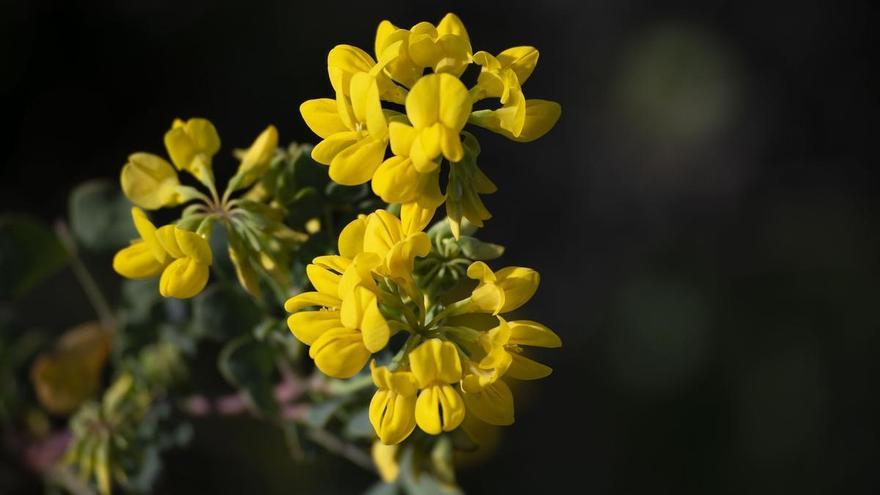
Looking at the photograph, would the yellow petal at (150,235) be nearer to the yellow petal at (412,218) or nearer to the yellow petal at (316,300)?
the yellow petal at (316,300)

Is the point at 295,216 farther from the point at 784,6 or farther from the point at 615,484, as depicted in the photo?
the point at 784,6

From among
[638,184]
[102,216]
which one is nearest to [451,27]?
[102,216]

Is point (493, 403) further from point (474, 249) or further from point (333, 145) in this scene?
point (333, 145)

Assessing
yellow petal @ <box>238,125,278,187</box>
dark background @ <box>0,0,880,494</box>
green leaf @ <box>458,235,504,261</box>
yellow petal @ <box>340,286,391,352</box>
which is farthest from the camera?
dark background @ <box>0,0,880,494</box>

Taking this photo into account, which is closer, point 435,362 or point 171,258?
point 435,362

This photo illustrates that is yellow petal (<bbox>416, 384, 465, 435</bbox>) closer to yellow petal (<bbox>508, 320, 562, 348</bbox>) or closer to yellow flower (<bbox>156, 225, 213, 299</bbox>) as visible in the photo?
yellow petal (<bbox>508, 320, 562, 348</bbox>)

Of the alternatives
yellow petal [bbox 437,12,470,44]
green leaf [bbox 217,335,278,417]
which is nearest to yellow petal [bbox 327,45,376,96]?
yellow petal [bbox 437,12,470,44]
